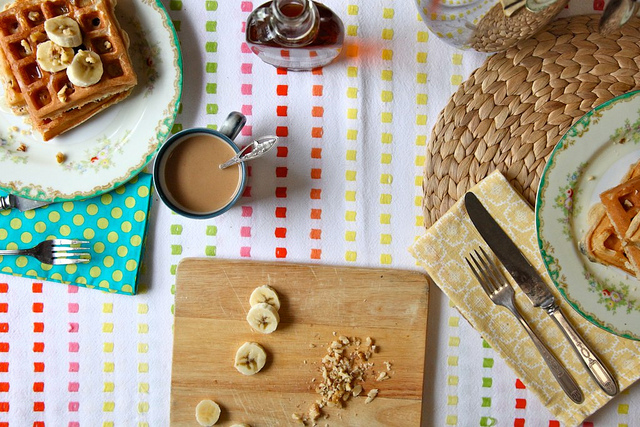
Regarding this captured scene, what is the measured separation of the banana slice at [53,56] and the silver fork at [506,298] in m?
0.80

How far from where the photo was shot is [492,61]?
99 cm

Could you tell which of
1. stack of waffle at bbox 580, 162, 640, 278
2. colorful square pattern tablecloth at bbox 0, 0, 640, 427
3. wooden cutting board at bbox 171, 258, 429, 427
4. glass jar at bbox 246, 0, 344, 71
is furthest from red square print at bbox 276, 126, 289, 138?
stack of waffle at bbox 580, 162, 640, 278

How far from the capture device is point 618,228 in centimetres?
85

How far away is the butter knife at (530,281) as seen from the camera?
963 mm

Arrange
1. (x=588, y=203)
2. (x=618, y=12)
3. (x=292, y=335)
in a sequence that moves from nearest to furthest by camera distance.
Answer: (x=618, y=12), (x=588, y=203), (x=292, y=335)

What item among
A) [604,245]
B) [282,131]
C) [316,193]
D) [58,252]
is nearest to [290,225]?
[316,193]

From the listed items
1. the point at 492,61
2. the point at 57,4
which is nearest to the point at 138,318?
the point at 57,4

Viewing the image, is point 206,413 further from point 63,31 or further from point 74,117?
point 63,31

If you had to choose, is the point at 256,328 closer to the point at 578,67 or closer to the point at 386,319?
the point at 386,319

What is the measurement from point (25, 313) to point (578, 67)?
113 cm

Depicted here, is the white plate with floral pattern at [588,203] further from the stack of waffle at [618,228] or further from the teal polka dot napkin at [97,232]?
the teal polka dot napkin at [97,232]

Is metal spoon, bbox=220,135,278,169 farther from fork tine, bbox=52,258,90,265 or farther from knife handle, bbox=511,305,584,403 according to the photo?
knife handle, bbox=511,305,584,403

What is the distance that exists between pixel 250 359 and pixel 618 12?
84cm

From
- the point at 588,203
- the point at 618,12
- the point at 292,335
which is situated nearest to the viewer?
the point at 618,12
